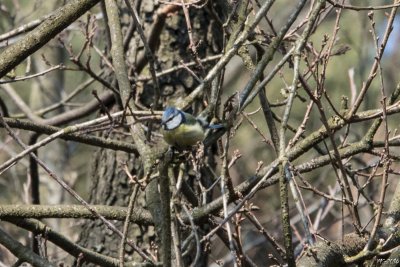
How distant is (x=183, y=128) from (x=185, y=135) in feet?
0.09

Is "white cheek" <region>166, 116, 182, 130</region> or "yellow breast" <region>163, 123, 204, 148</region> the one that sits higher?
"white cheek" <region>166, 116, 182, 130</region>

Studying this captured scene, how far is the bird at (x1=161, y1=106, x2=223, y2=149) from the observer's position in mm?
2133

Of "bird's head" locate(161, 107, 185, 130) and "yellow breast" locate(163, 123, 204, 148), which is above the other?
"bird's head" locate(161, 107, 185, 130)

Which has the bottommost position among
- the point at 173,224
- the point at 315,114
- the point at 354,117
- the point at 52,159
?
the point at 173,224

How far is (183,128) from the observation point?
214 centimetres

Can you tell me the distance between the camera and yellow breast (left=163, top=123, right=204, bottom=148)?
2143mm

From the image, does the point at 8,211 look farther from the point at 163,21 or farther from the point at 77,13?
the point at 163,21

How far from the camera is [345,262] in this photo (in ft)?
7.58

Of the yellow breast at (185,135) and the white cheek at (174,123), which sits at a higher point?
the white cheek at (174,123)

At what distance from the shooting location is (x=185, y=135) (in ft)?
7.08

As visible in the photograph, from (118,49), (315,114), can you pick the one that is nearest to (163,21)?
(118,49)

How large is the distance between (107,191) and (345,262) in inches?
66.3

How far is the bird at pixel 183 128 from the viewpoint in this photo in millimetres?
2133

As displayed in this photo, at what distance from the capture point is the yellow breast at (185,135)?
2143mm
